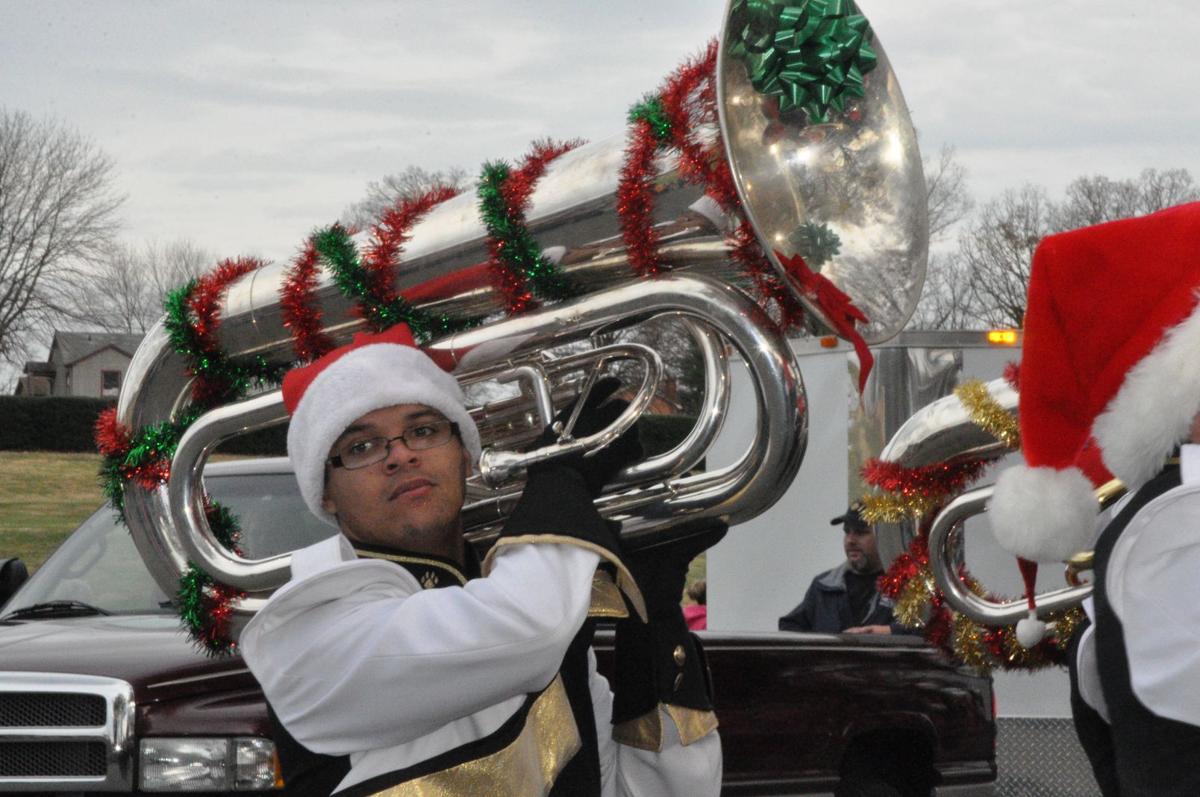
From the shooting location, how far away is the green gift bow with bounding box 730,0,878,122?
2.64 meters

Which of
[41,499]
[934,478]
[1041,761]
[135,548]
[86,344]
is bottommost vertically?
[41,499]

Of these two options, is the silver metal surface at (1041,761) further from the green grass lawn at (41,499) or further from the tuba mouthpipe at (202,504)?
the green grass lawn at (41,499)

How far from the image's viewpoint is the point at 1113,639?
206 cm

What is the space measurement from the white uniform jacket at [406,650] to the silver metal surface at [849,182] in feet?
2.80

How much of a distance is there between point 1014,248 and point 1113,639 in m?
34.9

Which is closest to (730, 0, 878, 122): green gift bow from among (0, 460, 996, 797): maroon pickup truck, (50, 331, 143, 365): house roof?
(0, 460, 996, 797): maroon pickup truck

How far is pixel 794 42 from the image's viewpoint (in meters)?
2.65

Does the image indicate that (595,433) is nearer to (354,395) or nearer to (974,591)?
(354,395)

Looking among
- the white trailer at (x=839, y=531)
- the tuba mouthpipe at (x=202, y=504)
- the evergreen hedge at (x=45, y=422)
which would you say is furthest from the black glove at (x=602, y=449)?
the evergreen hedge at (x=45, y=422)

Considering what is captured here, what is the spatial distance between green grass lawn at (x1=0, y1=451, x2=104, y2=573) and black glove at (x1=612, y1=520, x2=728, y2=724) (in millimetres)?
14930

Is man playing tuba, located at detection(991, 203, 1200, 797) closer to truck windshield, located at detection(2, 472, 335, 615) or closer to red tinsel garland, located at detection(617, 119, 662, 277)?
red tinsel garland, located at detection(617, 119, 662, 277)

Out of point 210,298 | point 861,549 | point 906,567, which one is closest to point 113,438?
point 210,298

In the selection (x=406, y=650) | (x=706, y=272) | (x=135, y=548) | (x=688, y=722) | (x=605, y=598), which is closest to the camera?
(x=406, y=650)

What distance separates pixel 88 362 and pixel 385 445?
2126 inches
